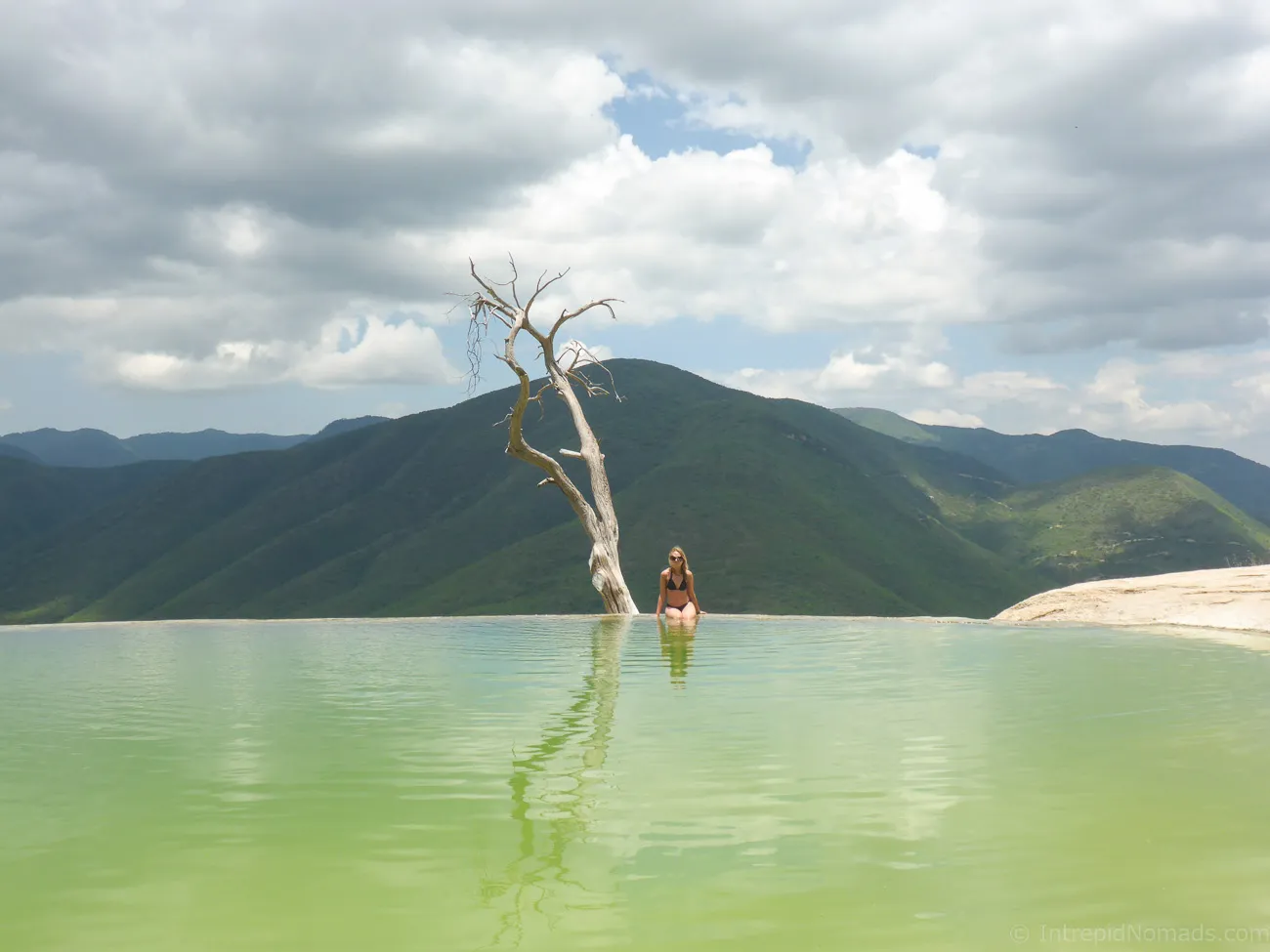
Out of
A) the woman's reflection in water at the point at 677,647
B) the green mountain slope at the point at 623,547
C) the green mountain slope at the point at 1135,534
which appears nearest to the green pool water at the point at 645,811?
the woman's reflection in water at the point at 677,647

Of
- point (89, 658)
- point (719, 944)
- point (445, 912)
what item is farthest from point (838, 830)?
point (89, 658)

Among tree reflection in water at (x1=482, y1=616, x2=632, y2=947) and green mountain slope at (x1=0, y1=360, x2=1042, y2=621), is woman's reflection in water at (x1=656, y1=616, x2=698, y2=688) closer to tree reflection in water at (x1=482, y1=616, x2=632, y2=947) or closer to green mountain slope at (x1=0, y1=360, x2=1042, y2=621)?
tree reflection in water at (x1=482, y1=616, x2=632, y2=947)

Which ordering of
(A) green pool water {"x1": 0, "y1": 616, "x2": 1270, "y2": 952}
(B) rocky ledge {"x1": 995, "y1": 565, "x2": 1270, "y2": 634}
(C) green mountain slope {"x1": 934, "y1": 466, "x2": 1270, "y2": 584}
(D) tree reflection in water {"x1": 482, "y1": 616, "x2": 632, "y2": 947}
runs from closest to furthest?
(A) green pool water {"x1": 0, "y1": 616, "x2": 1270, "y2": 952} → (D) tree reflection in water {"x1": 482, "y1": 616, "x2": 632, "y2": 947} → (B) rocky ledge {"x1": 995, "y1": 565, "x2": 1270, "y2": 634} → (C) green mountain slope {"x1": 934, "y1": 466, "x2": 1270, "y2": 584}

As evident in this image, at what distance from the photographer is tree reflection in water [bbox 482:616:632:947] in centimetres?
522

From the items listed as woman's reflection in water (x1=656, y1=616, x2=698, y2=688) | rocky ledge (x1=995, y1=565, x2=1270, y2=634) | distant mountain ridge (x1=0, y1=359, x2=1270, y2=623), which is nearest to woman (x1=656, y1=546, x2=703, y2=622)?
woman's reflection in water (x1=656, y1=616, x2=698, y2=688)

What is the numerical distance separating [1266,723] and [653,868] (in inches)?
255

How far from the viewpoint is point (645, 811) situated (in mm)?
6746

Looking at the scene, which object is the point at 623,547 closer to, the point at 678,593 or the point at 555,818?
the point at 678,593

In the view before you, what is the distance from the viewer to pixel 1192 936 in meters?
4.75

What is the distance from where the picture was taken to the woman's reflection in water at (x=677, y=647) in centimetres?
1348

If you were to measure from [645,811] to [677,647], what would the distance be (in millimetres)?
10463

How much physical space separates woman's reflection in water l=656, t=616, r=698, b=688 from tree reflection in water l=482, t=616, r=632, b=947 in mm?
2184

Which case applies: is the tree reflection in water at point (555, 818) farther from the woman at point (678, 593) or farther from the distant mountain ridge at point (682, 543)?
the distant mountain ridge at point (682, 543)

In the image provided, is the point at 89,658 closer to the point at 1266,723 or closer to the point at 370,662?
the point at 370,662
